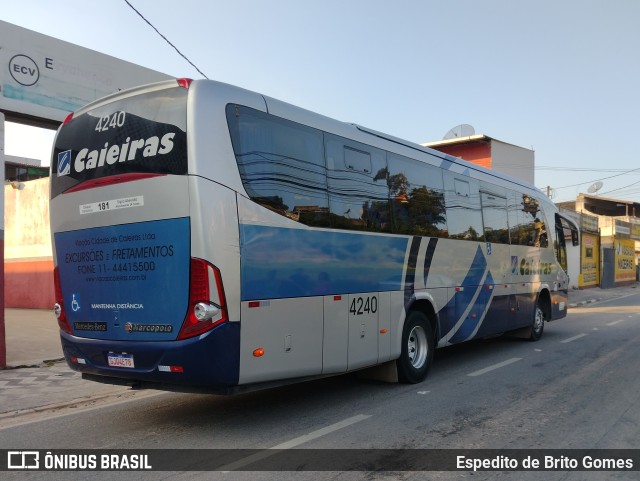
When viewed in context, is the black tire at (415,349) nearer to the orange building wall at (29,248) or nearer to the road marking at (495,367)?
the road marking at (495,367)

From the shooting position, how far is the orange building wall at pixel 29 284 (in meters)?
18.1

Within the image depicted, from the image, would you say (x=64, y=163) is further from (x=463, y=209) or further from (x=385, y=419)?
(x=463, y=209)

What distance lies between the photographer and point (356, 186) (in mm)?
6918

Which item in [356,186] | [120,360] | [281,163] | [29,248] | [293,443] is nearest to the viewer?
[293,443]

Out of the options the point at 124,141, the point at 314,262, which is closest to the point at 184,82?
the point at 124,141

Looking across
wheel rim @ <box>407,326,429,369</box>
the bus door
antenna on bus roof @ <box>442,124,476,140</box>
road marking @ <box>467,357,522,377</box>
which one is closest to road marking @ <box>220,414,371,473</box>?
wheel rim @ <box>407,326,429,369</box>

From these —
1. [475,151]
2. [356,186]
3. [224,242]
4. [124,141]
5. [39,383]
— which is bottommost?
[39,383]

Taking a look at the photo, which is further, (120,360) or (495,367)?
(495,367)

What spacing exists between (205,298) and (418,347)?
4.16 m

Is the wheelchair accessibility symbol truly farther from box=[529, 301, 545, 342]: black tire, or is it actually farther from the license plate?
box=[529, 301, 545, 342]: black tire

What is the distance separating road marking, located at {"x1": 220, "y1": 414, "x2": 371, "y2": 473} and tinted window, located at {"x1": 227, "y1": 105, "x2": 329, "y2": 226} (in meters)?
2.18

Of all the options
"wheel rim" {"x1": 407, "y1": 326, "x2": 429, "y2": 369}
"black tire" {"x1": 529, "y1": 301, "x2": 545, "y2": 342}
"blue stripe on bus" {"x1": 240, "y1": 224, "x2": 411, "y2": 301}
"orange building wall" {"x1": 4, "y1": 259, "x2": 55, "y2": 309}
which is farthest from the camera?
"orange building wall" {"x1": 4, "y1": 259, "x2": 55, "y2": 309}

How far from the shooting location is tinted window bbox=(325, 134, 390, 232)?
6.54m

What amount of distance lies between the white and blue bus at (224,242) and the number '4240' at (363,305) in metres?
0.03
